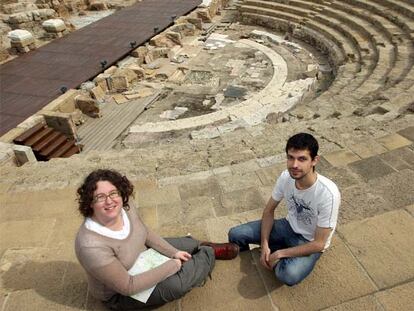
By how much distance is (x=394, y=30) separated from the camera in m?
13.1

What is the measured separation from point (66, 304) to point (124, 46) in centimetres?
1251

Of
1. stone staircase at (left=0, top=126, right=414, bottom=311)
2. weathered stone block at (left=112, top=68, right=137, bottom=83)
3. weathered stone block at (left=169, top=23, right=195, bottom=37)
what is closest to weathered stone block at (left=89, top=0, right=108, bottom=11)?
weathered stone block at (left=169, top=23, right=195, bottom=37)

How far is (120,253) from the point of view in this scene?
2816 millimetres

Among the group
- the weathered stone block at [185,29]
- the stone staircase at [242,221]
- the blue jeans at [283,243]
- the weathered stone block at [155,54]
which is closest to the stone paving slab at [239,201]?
the stone staircase at [242,221]

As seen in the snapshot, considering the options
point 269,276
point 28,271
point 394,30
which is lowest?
point 394,30

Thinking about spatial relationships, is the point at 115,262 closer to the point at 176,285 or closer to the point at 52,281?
the point at 176,285

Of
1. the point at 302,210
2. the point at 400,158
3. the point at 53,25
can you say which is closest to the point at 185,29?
the point at 53,25

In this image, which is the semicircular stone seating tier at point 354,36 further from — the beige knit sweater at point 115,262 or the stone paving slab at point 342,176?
the beige knit sweater at point 115,262

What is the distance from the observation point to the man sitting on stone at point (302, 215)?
2.98 metres

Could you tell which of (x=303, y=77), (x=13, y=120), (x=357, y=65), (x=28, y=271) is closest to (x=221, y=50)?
(x=303, y=77)

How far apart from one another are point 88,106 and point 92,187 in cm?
865

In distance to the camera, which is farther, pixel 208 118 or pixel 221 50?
pixel 221 50

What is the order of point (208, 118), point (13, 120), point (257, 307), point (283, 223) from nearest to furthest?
point (257, 307)
point (283, 223)
point (13, 120)
point (208, 118)

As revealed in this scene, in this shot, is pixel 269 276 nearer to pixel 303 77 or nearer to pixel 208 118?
pixel 208 118
